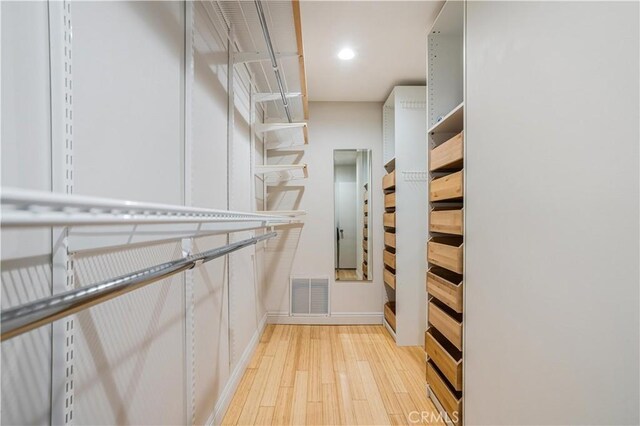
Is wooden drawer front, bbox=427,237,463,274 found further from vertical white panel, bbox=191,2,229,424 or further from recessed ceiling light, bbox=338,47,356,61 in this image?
recessed ceiling light, bbox=338,47,356,61

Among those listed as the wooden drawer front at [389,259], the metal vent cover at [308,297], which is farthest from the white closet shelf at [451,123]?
the metal vent cover at [308,297]

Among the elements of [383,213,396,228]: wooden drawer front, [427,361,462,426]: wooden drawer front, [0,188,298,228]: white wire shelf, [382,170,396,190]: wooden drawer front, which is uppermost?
[382,170,396,190]: wooden drawer front

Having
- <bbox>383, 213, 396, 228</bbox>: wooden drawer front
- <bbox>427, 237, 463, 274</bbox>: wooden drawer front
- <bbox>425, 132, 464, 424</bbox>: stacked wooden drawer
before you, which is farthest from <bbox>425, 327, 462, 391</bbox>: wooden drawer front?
<bbox>383, 213, 396, 228</bbox>: wooden drawer front

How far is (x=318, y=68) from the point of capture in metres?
2.35

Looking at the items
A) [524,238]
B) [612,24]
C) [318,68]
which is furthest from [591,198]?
[318,68]

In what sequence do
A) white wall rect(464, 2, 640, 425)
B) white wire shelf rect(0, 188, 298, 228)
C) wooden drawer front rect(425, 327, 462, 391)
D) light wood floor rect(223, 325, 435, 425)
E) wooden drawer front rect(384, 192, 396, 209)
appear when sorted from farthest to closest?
wooden drawer front rect(384, 192, 396, 209) → light wood floor rect(223, 325, 435, 425) → wooden drawer front rect(425, 327, 462, 391) → white wall rect(464, 2, 640, 425) → white wire shelf rect(0, 188, 298, 228)

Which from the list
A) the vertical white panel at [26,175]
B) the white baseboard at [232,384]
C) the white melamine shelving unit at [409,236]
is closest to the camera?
the vertical white panel at [26,175]

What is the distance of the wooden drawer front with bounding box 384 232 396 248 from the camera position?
102 inches

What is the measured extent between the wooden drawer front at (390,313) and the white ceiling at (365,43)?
2201mm

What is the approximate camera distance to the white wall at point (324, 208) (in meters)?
3.01

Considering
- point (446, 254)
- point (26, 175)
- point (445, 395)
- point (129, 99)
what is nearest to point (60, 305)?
point (26, 175)

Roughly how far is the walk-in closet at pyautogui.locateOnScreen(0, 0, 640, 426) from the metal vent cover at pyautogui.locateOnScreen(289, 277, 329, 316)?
0.77m

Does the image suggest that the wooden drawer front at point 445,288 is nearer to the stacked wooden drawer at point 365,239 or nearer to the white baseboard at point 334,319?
the stacked wooden drawer at point 365,239

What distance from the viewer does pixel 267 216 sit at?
1.34 meters
